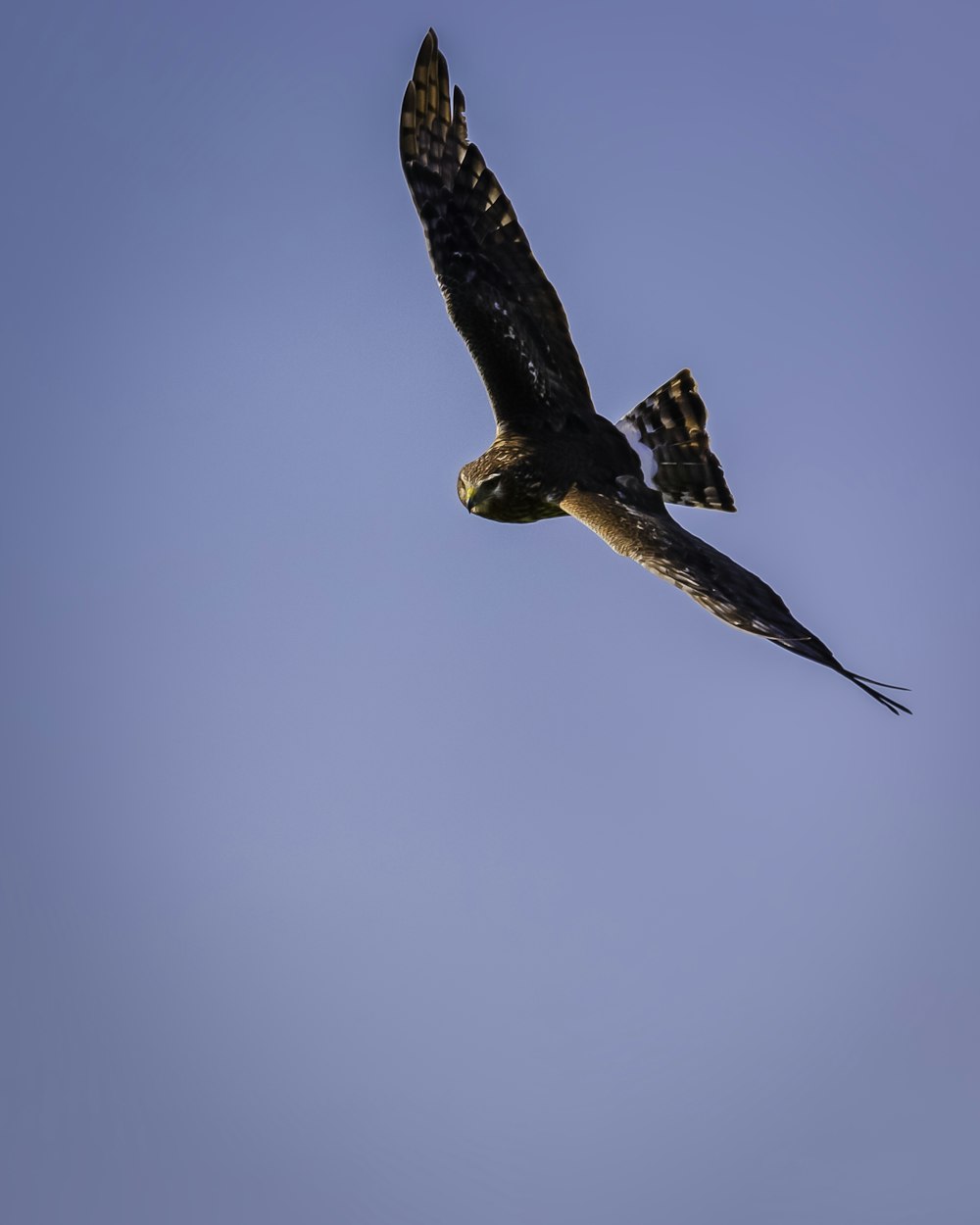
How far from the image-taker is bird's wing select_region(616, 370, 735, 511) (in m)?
13.7

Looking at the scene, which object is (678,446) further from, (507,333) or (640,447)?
(507,333)

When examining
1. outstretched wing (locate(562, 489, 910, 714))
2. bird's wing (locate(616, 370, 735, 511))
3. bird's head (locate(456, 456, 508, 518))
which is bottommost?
outstretched wing (locate(562, 489, 910, 714))

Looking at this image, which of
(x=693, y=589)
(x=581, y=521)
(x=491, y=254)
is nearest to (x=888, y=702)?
(x=693, y=589)

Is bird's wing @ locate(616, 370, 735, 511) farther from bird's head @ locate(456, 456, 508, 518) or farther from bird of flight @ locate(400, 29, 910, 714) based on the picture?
bird's head @ locate(456, 456, 508, 518)

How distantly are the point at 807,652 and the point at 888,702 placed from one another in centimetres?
100

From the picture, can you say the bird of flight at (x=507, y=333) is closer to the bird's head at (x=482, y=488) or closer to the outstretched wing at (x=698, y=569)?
the bird's head at (x=482, y=488)

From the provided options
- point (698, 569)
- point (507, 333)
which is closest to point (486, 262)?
point (507, 333)

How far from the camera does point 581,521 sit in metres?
12.0

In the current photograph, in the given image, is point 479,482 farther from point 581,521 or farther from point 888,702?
point 888,702

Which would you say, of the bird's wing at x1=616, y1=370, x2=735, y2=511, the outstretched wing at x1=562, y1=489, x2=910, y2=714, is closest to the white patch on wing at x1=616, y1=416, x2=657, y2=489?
the bird's wing at x1=616, y1=370, x2=735, y2=511

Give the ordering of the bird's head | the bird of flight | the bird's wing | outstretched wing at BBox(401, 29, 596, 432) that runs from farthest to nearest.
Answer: the bird's wing, outstretched wing at BBox(401, 29, 596, 432), the bird of flight, the bird's head

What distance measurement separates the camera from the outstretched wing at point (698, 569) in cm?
976

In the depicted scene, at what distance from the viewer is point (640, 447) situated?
13812 mm

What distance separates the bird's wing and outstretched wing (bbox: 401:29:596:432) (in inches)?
28.0
